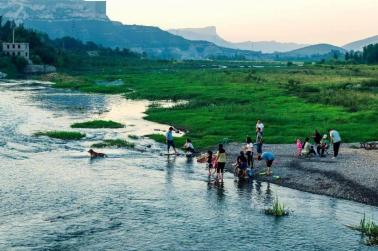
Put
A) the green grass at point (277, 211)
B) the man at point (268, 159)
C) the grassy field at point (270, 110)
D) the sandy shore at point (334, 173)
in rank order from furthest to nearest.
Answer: the grassy field at point (270, 110)
the man at point (268, 159)
the sandy shore at point (334, 173)
the green grass at point (277, 211)

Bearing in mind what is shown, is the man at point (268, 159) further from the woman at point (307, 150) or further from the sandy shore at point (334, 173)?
the woman at point (307, 150)

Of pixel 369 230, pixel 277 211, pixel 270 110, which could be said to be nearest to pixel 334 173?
pixel 277 211

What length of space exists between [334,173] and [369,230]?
12874 millimetres

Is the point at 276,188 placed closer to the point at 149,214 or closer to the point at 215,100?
the point at 149,214

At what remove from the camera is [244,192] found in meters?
38.3

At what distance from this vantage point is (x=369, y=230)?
29.4 metres

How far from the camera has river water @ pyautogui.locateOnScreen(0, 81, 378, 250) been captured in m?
28.3

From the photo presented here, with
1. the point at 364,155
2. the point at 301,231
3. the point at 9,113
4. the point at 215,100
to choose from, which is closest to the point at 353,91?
the point at 215,100

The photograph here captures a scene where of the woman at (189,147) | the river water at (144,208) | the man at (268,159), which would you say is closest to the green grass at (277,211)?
the river water at (144,208)

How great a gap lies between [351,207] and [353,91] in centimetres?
7051

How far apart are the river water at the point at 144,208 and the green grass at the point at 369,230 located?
578 mm

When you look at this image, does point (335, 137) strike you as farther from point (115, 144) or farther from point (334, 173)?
point (115, 144)

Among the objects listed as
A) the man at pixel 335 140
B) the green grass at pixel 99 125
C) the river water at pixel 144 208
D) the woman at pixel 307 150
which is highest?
the man at pixel 335 140

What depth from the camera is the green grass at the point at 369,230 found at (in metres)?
28.3
